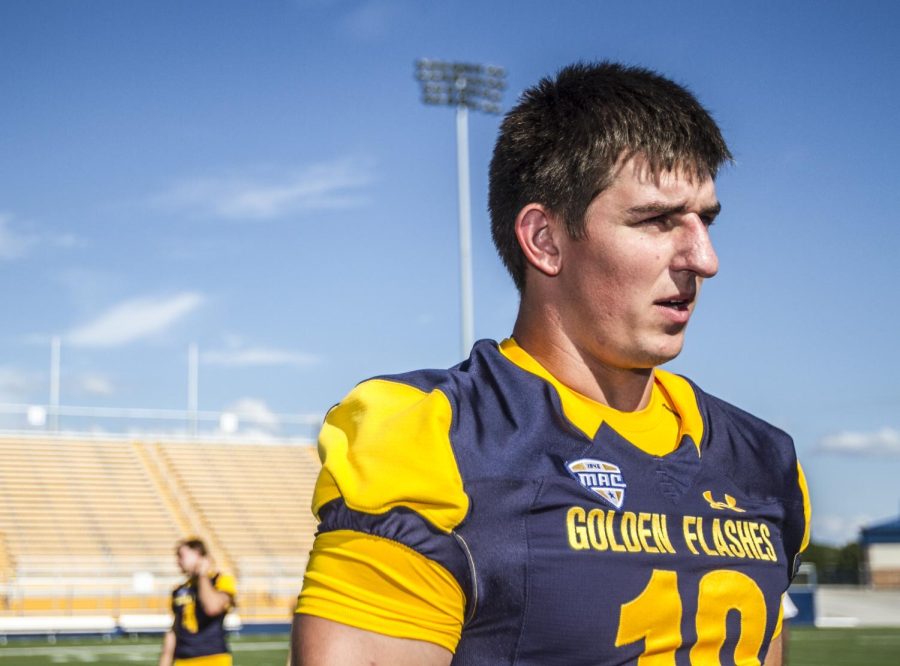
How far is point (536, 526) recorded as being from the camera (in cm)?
167

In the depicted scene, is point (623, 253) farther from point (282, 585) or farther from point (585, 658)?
point (282, 585)

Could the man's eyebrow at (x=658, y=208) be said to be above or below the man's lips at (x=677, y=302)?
above

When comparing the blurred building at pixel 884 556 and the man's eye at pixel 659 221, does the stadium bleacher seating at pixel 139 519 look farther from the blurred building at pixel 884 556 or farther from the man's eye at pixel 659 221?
the man's eye at pixel 659 221

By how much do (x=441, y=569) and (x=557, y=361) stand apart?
48 centimetres

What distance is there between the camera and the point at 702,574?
1.80 meters

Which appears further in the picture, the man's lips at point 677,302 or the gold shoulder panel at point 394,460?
the man's lips at point 677,302

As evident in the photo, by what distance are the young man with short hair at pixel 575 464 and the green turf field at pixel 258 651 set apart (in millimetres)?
15087

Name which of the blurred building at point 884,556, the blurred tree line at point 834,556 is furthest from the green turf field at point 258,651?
the blurred tree line at point 834,556

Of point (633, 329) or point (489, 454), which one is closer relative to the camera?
point (489, 454)

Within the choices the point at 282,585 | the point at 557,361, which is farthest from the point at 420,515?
the point at 282,585

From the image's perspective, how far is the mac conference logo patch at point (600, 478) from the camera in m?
1.76

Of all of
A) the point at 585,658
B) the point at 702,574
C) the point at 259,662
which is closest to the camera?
the point at 585,658

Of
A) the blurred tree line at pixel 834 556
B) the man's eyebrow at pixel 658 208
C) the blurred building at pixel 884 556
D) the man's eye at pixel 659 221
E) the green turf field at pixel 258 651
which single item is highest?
the man's eyebrow at pixel 658 208

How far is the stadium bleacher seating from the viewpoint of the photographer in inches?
966
